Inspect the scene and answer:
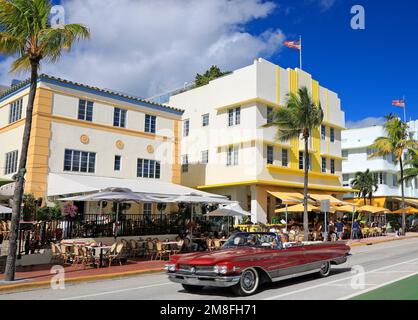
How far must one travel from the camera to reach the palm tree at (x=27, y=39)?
11977mm

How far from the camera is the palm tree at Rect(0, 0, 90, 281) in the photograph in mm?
11977

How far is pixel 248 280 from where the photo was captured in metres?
9.63

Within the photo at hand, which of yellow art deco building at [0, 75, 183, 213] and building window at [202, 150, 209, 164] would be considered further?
building window at [202, 150, 209, 164]

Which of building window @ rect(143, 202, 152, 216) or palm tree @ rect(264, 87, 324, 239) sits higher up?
palm tree @ rect(264, 87, 324, 239)

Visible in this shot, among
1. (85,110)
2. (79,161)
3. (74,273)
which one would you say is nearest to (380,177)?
(85,110)

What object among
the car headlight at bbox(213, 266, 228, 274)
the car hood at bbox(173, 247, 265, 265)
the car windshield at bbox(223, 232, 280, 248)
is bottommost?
the car headlight at bbox(213, 266, 228, 274)

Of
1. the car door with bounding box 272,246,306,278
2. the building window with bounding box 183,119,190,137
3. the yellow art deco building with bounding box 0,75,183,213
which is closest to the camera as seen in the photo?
the car door with bounding box 272,246,306,278

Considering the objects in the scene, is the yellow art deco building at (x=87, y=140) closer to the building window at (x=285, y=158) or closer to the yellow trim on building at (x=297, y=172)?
the yellow trim on building at (x=297, y=172)

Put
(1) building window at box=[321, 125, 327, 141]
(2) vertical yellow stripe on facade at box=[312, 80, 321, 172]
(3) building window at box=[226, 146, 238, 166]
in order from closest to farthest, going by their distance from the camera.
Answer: (3) building window at box=[226, 146, 238, 166] < (2) vertical yellow stripe on facade at box=[312, 80, 321, 172] < (1) building window at box=[321, 125, 327, 141]

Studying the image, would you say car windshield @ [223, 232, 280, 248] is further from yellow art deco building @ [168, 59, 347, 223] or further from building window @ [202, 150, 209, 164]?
building window @ [202, 150, 209, 164]

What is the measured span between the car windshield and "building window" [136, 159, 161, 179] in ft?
58.6

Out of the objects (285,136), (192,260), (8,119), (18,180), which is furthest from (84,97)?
(192,260)

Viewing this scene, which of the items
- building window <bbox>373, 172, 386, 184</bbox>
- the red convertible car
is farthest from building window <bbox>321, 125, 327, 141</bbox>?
the red convertible car
